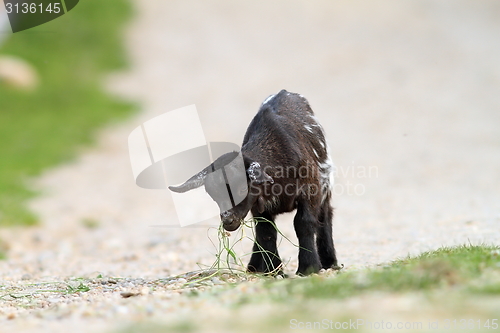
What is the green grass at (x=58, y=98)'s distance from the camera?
1953 centimetres

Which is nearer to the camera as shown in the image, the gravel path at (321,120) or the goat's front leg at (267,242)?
the goat's front leg at (267,242)

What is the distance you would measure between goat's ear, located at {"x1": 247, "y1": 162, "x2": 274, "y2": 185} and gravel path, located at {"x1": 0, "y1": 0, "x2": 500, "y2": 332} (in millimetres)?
1419

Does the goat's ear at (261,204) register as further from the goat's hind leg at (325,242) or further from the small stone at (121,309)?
the small stone at (121,309)

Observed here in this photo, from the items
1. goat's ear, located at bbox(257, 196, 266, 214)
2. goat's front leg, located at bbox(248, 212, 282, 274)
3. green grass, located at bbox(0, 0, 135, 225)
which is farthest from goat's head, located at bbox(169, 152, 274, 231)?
green grass, located at bbox(0, 0, 135, 225)

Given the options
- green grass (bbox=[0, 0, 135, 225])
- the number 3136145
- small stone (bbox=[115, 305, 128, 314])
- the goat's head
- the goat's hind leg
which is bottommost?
small stone (bbox=[115, 305, 128, 314])

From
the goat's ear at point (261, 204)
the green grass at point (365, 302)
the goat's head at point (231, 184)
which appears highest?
the goat's head at point (231, 184)

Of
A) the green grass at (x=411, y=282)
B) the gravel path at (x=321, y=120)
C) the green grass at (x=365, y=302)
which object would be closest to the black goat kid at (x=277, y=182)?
the gravel path at (x=321, y=120)

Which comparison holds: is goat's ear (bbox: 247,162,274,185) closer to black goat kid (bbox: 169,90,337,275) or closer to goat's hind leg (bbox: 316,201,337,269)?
black goat kid (bbox: 169,90,337,275)

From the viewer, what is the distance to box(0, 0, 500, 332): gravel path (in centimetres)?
940

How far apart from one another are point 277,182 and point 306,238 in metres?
0.72

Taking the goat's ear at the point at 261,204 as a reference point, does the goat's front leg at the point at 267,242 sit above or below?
below

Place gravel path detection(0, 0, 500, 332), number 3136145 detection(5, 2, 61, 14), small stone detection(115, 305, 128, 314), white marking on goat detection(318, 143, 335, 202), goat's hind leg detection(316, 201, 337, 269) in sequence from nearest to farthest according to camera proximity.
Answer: small stone detection(115, 305, 128, 314) < white marking on goat detection(318, 143, 335, 202) < goat's hind leg detection(316, 201, 337, 269) < gravel path detection(0, 0, 500, 332) < number 3136145 detection(5, 2, 61, 14)

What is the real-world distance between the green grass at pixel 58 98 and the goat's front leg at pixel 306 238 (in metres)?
8.88

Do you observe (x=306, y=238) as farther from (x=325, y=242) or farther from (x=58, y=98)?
(x=58, y=98)
